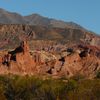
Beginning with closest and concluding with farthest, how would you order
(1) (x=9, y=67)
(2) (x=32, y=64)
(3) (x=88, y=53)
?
(1) (x=9, y=67) < (2) (x=32, y=64) < (3) (x=88, y=53)

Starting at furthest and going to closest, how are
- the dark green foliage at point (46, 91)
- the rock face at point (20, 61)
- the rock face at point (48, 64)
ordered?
the rock face at point (48, 64) → the rock face at point (20, 61) → the dark green foliage at point (46, 91)

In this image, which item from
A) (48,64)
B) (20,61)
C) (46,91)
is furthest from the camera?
(48,64)

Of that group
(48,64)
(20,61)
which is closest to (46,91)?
(20,61)

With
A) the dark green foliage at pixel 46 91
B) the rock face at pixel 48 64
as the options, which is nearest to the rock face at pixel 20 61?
the rock face at pixel 48 64

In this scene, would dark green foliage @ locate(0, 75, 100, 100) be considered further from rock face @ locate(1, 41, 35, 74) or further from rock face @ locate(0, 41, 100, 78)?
rock face @ locate(0, 41, 100, 78)

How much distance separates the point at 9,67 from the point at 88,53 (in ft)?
120

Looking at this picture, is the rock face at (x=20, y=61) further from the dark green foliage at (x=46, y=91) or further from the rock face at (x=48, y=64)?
the dark green foliage at (x=46, y=91)

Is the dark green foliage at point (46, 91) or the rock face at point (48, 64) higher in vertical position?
the dark green foliage at point (46, 91)

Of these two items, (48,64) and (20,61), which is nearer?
(20,61)

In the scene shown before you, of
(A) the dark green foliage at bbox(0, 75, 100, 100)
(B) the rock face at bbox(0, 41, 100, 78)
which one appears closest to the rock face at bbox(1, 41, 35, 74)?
(B) the rock face at bbox(0, 41, 100, 78)

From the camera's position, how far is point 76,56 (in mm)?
182875

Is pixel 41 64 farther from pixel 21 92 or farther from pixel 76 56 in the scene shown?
pixel 21 92

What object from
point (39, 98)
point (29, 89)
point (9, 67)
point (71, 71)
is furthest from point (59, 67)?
point (39, 98)

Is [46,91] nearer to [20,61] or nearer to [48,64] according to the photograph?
[20,61]
